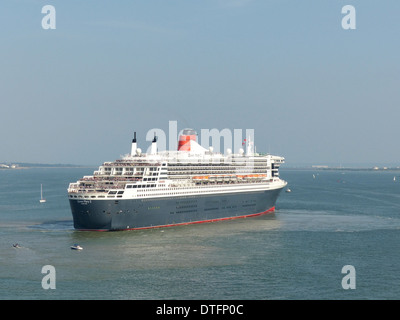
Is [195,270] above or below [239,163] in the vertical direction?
below

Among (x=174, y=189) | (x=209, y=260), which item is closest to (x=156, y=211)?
(x=174, y=189)

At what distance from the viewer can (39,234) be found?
59.6m

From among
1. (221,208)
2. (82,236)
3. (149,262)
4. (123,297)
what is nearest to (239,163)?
(221,208)

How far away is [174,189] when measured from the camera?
6562cm

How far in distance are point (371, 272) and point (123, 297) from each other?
19.5 meters

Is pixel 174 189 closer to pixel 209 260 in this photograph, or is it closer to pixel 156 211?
pixel 156 211

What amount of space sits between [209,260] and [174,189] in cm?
1959

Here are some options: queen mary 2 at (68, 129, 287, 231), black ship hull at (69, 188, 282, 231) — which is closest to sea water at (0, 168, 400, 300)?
black ship hull at (69, 188, 282, 231)

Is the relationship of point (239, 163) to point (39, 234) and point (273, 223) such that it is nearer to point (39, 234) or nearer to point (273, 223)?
point (273, 223)

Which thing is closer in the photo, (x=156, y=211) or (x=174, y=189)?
(x=156, y=211)

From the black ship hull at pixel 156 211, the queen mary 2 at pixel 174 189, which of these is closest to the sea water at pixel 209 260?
the black ship hull at pixel 156 211

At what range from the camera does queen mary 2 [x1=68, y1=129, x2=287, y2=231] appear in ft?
195

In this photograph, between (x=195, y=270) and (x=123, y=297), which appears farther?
(x=195, y=270)
